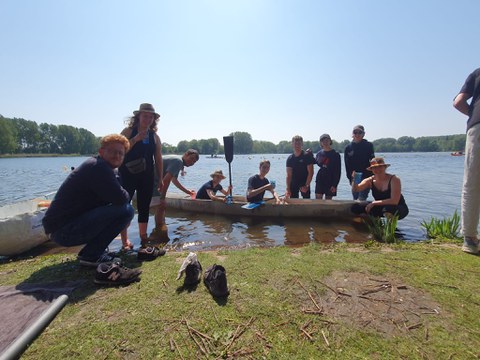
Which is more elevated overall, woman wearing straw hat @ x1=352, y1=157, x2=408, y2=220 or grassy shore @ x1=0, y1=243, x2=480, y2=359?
woman wearing straw hat @ x1=352, y1=157, x2=408, y2=220

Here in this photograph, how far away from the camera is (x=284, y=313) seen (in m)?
2.47

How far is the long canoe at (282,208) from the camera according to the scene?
305 inches

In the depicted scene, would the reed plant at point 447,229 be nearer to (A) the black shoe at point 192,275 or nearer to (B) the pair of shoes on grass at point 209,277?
(B) the pair of shoes on grass at point 209,277

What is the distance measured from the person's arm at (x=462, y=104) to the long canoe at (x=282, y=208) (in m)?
3.95

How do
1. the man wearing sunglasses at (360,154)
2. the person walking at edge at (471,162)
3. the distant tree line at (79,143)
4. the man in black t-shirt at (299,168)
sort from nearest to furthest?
the person walking at edge at (471,162), the man wearing sunglasses at (360,154), the man in black t-shirt at (299,168), the distant tree line at (79,143)

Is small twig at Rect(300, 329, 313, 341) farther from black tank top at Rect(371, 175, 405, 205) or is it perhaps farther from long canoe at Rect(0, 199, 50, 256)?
long canoe at Rect(0, 199, 50, 256)

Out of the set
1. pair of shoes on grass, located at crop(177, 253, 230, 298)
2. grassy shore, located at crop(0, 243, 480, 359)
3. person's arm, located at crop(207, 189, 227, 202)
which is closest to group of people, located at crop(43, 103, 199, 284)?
grassy shore, located at crop(0, 243, 480, 359)

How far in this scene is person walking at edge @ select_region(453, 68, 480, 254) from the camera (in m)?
3.72

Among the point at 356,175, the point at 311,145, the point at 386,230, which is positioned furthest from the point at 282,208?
the point at 311,145

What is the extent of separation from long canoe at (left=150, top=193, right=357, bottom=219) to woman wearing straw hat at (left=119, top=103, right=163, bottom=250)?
78.5 inches

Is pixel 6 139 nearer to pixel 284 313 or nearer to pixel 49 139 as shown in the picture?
pixel 49 139

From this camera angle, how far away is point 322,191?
870cm

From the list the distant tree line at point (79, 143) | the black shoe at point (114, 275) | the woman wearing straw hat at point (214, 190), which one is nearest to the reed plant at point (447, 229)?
the woman wearing straw hat at point (214, 190)

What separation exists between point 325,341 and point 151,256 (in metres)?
2.70
